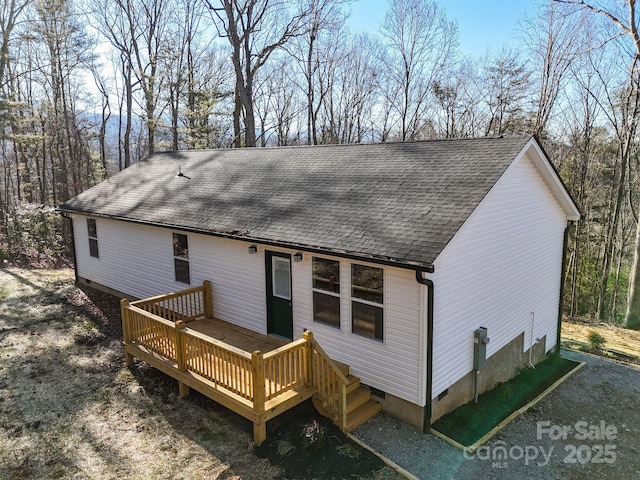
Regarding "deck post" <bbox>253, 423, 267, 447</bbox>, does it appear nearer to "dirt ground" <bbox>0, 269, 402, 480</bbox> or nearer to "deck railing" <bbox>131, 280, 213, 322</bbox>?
"dirt ground" <bbox>0, 269, 402, 480</bbox>

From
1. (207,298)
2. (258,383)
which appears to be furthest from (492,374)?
(207,298)

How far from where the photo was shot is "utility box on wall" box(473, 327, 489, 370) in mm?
7676

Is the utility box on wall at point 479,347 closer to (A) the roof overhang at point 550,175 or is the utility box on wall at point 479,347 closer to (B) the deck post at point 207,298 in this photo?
(A) the roof overhang at point 550,175

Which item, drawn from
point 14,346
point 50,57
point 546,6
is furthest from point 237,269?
point 50,57

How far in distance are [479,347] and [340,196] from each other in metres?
3.92

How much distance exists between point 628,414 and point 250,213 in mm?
8706

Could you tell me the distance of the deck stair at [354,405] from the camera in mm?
6730

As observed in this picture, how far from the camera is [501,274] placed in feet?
27.7

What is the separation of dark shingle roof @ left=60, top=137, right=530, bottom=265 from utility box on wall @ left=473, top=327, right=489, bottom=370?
8.02ft

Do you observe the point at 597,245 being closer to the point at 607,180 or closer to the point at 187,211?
the point at 607,180

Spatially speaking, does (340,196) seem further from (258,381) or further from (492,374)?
(492,374)

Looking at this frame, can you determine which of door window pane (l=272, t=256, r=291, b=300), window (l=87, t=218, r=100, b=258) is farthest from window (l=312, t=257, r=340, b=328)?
window (l=87, t=218, r=100, b=258)

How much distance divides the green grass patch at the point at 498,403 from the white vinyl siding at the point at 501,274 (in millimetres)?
658

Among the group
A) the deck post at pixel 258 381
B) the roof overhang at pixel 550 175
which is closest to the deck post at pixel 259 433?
the deck post at pixel 258 381
